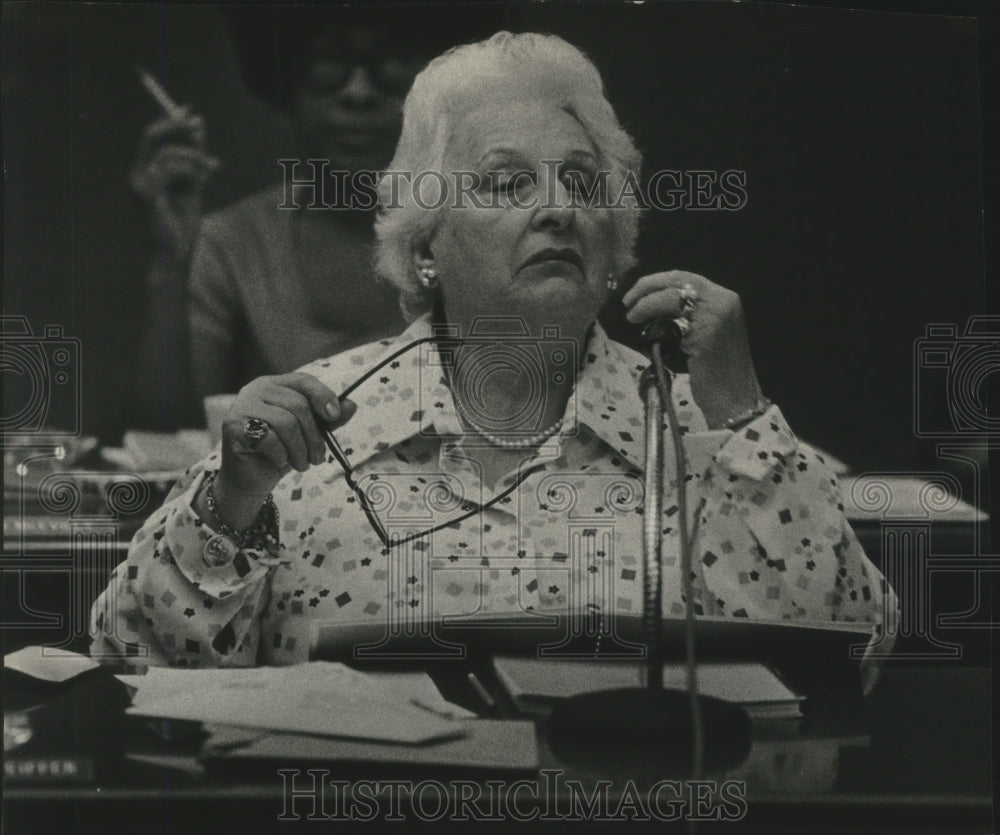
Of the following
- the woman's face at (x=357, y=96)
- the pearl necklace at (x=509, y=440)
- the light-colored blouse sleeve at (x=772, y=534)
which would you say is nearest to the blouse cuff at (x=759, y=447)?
the light-colored blouse sleeve at (x=772, y=534)

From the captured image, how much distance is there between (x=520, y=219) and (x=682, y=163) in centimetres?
26

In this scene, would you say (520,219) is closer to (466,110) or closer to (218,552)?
(466,110)

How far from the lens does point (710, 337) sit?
5.53 feet

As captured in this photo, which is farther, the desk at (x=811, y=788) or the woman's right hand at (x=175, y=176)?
the woman's right hand at (x=175, y=176)

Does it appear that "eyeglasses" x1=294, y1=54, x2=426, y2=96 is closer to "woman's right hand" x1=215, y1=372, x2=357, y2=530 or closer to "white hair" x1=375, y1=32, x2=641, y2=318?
"white hair" x1=375, y1=32, x2=641, y2=318

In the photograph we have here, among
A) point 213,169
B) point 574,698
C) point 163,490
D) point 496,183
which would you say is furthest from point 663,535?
point 213,169

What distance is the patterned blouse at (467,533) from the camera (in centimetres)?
164

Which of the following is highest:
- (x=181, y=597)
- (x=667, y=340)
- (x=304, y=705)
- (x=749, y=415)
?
(x=667, y=340)

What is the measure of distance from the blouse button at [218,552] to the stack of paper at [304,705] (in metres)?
0.15

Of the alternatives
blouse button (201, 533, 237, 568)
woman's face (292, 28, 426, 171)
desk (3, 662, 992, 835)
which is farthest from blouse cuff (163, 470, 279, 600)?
woman's face (292, 28, 426, 171)

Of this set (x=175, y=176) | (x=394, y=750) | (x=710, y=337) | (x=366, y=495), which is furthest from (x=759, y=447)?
(x=175, y=176)

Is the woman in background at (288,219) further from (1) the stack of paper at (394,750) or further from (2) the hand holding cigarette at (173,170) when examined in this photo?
(1) the stack of paper at (394,750)

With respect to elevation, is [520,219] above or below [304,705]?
above

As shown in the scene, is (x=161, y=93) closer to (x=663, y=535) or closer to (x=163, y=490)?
(x=163, y=490)
